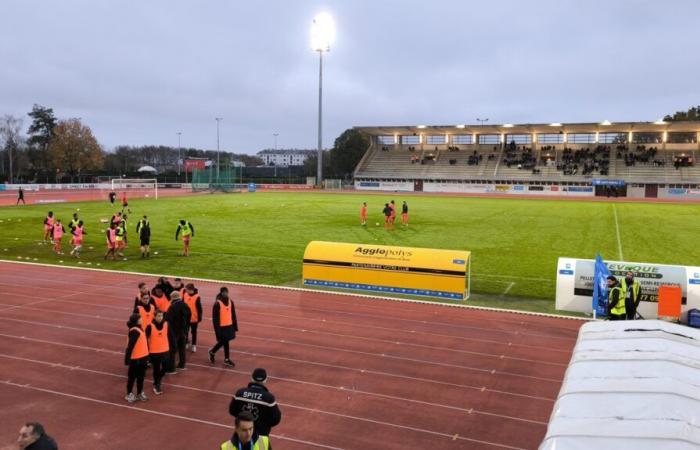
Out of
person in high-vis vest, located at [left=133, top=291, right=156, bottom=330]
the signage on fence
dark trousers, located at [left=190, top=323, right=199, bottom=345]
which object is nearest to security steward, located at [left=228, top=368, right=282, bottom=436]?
person in high-vis vest, located at [left=133, top=291, right=156, bottom=330]

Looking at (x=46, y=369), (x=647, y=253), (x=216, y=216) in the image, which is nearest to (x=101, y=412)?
(x=46, y=369)

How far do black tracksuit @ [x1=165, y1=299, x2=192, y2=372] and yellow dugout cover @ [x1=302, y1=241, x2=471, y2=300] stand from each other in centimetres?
755

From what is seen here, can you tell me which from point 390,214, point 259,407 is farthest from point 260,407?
point 390,214

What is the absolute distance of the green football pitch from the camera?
1981cm

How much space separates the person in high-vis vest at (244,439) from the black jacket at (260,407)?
927 mm

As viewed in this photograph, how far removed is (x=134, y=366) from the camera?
Answer: 29.0ft

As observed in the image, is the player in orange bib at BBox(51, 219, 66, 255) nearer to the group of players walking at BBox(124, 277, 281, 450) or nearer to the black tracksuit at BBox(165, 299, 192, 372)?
the group of players walking at BBox(124, 277, 281, 450)

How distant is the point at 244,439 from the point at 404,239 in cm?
2334

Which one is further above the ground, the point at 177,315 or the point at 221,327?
the point at 177,315

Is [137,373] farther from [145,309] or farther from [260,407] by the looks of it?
[260,407]

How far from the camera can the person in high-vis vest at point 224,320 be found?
1041 centimetres

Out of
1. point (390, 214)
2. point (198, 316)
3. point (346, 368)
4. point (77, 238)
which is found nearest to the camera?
point (346, 368)

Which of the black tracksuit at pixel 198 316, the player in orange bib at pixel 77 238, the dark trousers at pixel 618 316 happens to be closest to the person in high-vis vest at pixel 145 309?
the black tracksuit at pixel 198 316

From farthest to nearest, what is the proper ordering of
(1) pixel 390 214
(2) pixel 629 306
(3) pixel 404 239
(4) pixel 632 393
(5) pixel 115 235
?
1. (1) pixel 390 214
2. (3) pixel 404 239
3. (5) pixel 115 235
4. (2) pixel 629 306
5. (4) pixel 632 393
